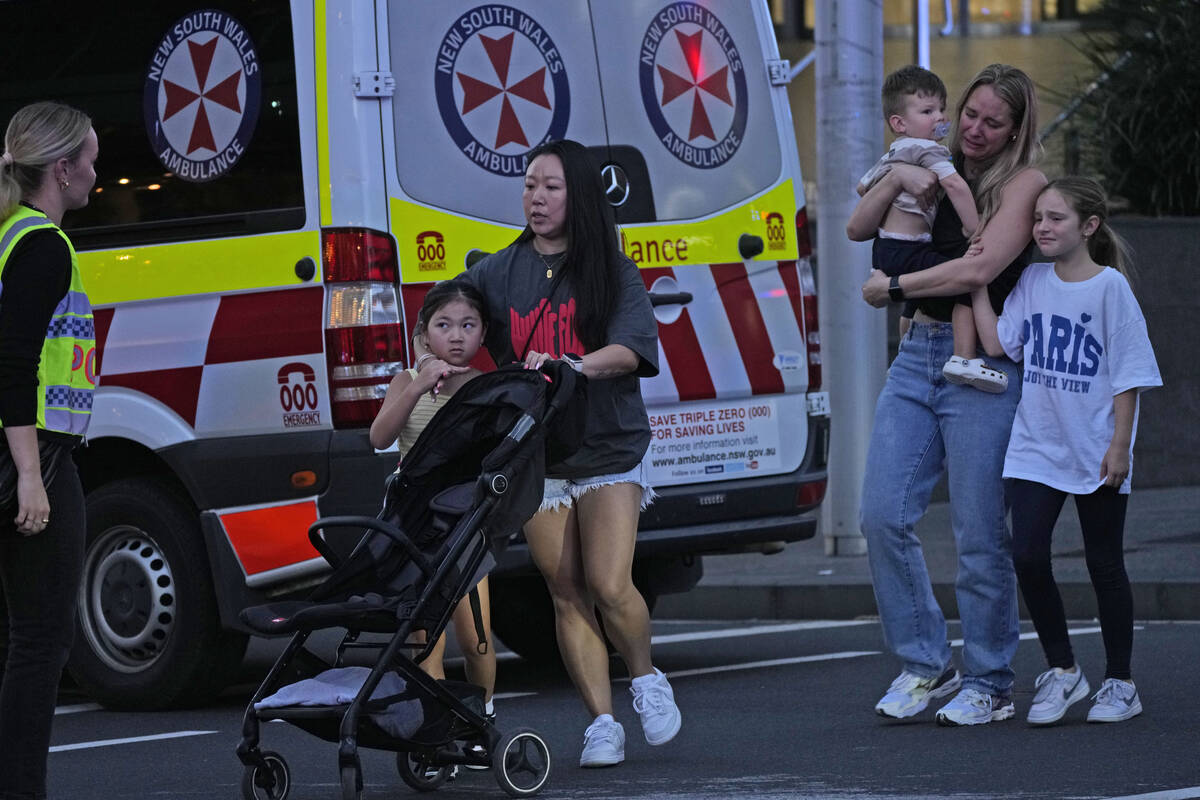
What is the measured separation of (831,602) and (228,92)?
13.1 ft

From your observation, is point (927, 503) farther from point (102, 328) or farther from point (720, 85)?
point (102, 328)

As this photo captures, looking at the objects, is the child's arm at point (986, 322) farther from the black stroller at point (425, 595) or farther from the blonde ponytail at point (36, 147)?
the blonde ponytail at point (36, 147)

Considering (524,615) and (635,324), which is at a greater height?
(635,324)

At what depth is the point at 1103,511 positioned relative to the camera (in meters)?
6.30

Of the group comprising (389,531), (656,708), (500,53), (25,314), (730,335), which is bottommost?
(656,708)

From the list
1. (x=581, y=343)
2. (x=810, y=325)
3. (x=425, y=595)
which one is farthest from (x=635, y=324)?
(x=810, y=325)

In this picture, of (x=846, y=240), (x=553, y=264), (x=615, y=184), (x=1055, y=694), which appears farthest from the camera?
(x=846, y=240)

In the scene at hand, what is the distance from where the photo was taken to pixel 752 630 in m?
9.40

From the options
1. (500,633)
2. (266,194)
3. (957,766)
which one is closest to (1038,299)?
(957,766)

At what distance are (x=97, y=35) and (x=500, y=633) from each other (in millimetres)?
2852

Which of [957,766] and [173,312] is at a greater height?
[173,312]

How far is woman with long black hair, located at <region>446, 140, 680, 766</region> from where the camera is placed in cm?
583

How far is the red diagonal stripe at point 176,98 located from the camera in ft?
23.5

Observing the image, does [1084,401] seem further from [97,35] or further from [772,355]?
[97,35]
